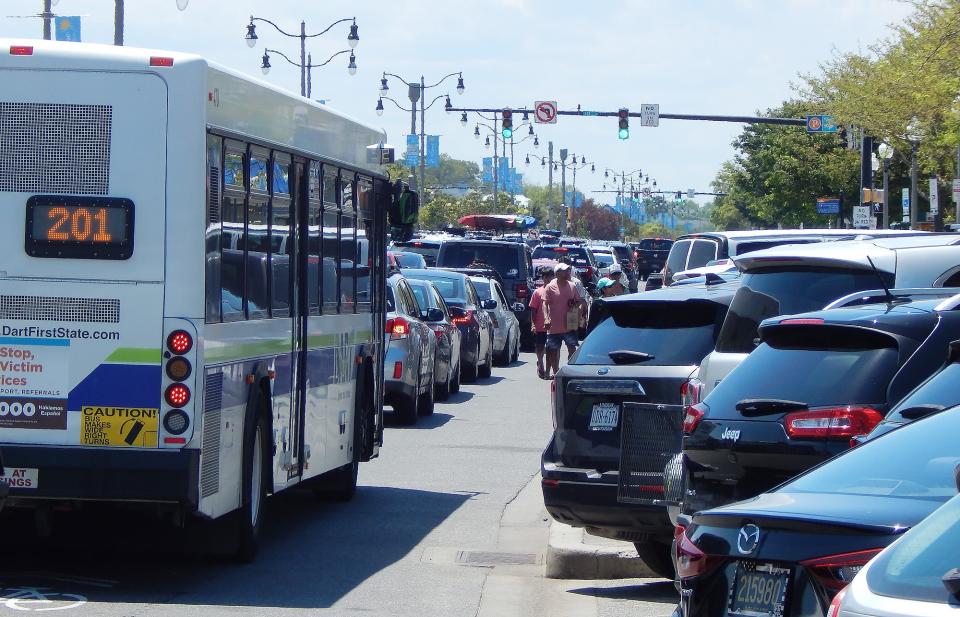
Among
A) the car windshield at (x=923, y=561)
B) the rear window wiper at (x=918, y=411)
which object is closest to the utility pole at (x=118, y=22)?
the rear window wiper at (x=918, y=411)

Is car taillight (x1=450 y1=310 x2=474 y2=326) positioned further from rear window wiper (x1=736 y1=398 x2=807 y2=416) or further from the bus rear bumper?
rear window wiper (x1=736 y1=398 x2=807 y2=416)

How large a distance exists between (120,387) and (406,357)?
10.2m

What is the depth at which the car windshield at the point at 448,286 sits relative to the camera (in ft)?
84.2

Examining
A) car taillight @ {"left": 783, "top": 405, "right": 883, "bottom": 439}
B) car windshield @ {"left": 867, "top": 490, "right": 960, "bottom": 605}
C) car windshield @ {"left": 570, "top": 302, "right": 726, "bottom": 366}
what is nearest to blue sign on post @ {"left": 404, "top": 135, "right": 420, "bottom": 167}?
car windshield @ {"left": 570, "top": 302, "right": 726, "bottom": 366}

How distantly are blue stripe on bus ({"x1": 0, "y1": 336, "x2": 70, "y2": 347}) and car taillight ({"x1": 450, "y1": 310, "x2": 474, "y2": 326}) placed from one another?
53.1 feet

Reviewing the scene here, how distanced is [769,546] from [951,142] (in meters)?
29.7

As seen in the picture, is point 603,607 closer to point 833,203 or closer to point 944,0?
point 944,0

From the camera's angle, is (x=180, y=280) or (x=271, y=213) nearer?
(x=180, y=280)

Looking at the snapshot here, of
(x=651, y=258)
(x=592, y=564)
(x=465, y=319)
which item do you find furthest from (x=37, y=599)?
(x=651, y=258)

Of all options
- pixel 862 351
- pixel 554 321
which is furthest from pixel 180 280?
pixel 554 321

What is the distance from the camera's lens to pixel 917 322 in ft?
24.5

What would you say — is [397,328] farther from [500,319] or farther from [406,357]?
[500,319]

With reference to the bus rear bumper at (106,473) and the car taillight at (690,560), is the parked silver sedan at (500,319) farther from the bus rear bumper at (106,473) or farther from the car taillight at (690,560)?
the car taillight at (690,560)

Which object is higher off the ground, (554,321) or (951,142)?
(951,142)
